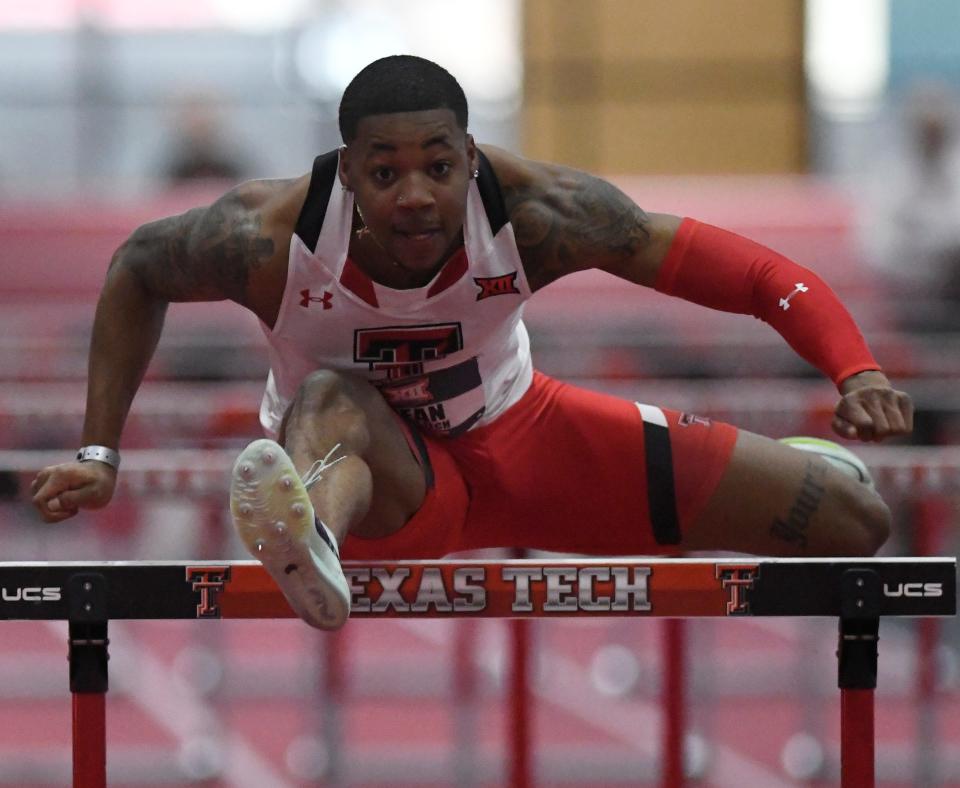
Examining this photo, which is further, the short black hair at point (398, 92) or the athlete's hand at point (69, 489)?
the athlete's hand at point (69, 489)

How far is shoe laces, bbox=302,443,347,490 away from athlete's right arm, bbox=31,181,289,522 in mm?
396

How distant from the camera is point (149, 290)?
3.57m

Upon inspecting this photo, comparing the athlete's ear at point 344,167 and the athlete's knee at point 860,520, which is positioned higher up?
the athlete's ear at point 344,167

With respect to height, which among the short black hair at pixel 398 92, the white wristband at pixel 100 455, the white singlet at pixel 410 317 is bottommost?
the white wristband at pixel 100 455

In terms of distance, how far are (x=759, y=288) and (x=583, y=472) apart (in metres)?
0.63

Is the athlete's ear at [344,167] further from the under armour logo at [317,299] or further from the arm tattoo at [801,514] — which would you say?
the arm tattoo at [801,514]

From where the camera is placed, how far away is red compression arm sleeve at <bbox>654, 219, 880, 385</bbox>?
340 centimetres

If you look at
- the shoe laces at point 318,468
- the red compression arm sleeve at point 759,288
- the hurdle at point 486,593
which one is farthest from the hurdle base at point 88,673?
the red compression arm sleeve at point 759,288

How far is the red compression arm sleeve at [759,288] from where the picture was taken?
3.40 m

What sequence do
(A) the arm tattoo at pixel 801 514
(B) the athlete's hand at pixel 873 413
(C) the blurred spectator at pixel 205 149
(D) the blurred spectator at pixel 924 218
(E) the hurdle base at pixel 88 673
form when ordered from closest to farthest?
(E) the hurdle base at pixel 88 673
(B) the athlete's hand at pixel 873 413
(A) the arm tattoo at pixel 801 514
(D) the blurred spectator at pixel 924 218
(C) the blurred spectator at pixel 205 149

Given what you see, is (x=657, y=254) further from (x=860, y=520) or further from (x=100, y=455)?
(x=100, y=455)

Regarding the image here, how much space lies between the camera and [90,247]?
32.1 feet

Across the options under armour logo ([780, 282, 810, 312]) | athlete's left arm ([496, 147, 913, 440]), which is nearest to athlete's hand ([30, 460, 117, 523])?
athlete's left arm ([496, 147, 913, 440])

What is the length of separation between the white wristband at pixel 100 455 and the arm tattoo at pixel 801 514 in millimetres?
1405
